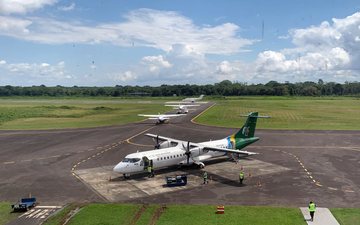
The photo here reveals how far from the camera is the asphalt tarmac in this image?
105 ft

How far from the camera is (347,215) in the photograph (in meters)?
26.8

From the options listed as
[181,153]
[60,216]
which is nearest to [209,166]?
[181,153]

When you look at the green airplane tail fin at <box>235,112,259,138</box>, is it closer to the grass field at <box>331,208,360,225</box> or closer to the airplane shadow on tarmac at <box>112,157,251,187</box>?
the airplane shadow on tarmac at <box>112,157,251,187</box>

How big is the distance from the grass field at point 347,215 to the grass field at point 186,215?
2851 mm

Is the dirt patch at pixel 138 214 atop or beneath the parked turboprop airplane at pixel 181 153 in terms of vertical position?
beneath

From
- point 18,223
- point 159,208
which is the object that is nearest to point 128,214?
point 159,208

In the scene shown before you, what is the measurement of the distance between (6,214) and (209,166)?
2423 centimetres

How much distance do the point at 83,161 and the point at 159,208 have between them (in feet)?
73.6

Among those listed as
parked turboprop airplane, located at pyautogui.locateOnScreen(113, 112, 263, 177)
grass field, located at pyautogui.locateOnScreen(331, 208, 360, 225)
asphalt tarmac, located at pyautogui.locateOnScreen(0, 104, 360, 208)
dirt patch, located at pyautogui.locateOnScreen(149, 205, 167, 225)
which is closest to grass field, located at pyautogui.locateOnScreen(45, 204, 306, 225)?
dirt patch, located at pyautogui.locateOnScreen(149, 205, 167, 225)

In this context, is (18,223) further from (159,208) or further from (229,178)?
(229,178)

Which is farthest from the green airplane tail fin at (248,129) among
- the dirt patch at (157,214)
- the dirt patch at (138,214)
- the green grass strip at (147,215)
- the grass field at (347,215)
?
the dirt patch at (138,214)

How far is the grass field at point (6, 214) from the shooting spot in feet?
89.0

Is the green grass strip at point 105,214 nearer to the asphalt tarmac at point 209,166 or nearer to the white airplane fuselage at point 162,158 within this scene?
the asphalt tarmac at point 209,166

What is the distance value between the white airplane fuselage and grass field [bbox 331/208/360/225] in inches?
707
